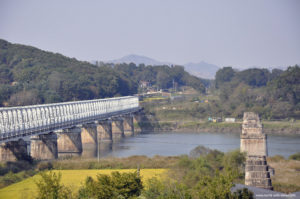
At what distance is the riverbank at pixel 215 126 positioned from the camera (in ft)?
294

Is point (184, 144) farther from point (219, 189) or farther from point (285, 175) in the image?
point (219, 189)

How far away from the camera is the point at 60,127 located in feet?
206

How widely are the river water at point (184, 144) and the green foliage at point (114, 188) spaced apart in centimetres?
3528

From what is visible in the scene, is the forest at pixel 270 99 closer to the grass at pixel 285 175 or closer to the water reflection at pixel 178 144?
the water reflection at pixel 178 144

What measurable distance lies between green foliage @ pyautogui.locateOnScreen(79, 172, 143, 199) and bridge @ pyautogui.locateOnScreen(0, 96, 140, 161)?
22974mm

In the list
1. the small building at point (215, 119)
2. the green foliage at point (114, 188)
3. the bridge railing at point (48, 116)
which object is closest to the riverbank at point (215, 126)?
the small building at point (215, 119)

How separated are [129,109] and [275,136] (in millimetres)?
31150

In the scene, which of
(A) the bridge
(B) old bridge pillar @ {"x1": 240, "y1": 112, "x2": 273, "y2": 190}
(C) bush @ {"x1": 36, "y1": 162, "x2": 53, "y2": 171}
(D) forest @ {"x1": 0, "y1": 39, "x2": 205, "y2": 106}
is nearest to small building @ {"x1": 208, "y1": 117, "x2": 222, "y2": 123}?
(A) the bridge

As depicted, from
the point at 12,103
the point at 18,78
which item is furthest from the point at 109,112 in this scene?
the point at 18,78

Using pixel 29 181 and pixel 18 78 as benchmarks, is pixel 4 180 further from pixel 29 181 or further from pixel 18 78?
pixel 18 78

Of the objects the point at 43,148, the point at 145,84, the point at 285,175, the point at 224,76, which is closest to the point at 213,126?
the point at 43,148

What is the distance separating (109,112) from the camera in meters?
90.4

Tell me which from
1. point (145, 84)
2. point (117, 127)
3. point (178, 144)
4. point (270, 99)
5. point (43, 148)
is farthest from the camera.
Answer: point (145, 84)

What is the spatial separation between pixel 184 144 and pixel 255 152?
43.5 metres
